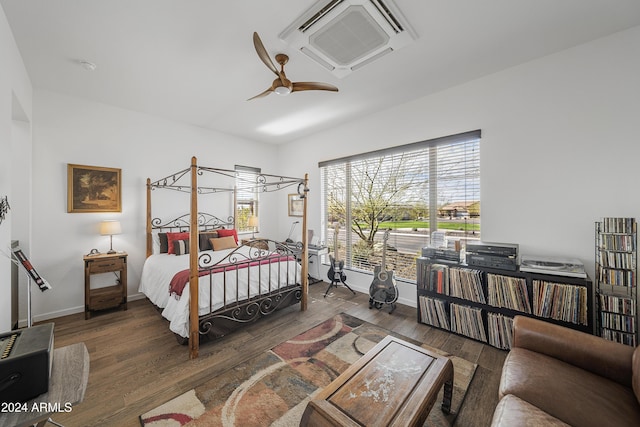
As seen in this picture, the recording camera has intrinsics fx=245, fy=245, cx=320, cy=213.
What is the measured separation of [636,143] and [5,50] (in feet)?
17.6

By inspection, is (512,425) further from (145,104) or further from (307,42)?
(145,104)

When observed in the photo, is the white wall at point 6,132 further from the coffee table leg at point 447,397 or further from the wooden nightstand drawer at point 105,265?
the coffee table leg at point 447,397

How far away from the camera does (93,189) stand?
3477mm

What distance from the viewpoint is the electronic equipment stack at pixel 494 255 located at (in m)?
2.49

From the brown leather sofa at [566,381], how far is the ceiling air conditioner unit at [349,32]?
Answer: 2.54 meters

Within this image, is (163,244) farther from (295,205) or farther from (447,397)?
(447,397)

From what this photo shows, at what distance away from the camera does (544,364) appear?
1.51 metres

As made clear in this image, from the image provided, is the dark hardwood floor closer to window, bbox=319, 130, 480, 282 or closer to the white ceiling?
window, bbox=319, 130, 480, 282

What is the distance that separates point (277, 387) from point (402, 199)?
9.45 feet

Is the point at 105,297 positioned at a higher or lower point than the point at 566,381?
lower

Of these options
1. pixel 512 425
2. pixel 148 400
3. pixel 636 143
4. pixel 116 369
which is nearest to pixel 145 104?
pixel 116 369

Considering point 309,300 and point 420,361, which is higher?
point 420,361

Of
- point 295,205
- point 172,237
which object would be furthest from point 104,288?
point 295,205

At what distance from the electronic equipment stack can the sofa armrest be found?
843mm
